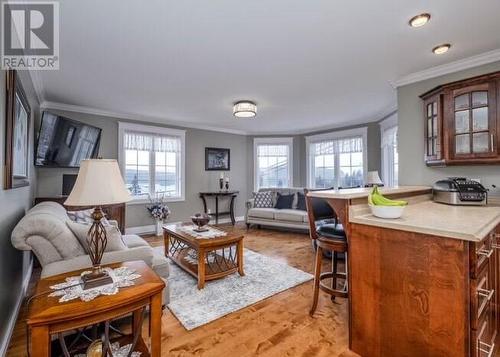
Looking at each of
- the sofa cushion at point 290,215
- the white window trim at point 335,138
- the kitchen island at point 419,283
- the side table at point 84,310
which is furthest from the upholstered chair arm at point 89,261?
the white window trim at point 335,138

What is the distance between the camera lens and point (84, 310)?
113 cm

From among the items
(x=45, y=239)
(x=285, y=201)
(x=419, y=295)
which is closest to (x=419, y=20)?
(x=419, y=295)

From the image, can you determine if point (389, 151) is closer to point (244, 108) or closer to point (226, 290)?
point (244, 108)

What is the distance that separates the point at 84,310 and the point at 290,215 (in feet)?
14.0

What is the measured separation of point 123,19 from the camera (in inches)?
76.7

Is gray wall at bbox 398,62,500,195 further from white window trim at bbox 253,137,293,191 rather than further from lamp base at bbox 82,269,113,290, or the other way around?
white window trim at bbox 253,137,293,191

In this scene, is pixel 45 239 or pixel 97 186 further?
pixel 45 239

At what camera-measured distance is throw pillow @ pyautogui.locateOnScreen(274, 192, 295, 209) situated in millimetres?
5559

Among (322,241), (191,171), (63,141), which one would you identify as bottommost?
(322,241)

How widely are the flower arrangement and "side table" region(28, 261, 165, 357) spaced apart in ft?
11.2

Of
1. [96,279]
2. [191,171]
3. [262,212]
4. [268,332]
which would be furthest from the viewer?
[191,171]

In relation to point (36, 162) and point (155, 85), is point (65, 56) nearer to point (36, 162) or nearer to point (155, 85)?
point (155, 85)

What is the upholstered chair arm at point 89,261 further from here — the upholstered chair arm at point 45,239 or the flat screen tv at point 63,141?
the flat screen tv at point 63,141

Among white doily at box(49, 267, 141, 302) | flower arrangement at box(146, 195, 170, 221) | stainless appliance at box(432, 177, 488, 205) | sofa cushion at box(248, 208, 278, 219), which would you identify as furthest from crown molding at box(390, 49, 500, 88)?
flower arrangement at box(146, 195, 170, 221)
